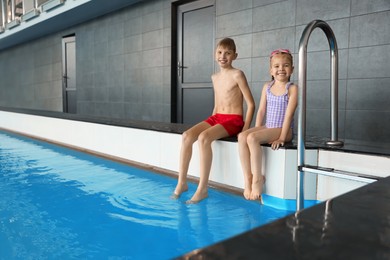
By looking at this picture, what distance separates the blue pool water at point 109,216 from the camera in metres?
1.99

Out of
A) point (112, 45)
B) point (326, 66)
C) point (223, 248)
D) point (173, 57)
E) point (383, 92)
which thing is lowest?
point (223, 248)

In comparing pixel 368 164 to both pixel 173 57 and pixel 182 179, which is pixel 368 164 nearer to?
pixel 182 179

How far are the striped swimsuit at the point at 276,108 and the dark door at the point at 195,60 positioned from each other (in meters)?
3.32

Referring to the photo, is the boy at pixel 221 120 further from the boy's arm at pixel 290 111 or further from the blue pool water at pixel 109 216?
the boy's arm at pixel 290 111

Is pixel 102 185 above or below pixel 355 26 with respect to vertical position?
below

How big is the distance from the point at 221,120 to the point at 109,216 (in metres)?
1.34

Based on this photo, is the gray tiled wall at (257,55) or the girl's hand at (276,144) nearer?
the girl's hand at (276,144)

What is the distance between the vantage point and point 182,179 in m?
3.00

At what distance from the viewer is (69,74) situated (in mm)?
10609

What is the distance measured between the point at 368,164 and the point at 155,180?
2.08 m

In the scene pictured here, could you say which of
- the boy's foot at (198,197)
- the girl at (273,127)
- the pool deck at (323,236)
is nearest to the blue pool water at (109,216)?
the boy's foot at (198,197)

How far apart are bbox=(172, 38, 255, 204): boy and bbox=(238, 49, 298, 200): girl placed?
0.89 feet

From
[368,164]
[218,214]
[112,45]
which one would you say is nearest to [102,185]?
[218,214]

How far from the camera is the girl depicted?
8.87 feet
